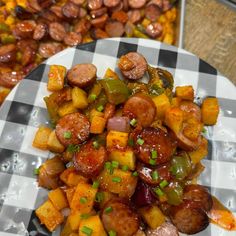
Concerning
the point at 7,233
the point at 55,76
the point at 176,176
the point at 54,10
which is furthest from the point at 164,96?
the point at 54,10

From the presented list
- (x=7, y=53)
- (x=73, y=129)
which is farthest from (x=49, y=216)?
(x=7, y=53)

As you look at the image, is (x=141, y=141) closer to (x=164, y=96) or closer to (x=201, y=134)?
(x=164, y=96)

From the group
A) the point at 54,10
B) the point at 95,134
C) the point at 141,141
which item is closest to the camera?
the point at 141,141

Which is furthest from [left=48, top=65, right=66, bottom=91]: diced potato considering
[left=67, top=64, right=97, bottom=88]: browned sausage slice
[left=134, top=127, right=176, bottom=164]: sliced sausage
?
[left=134, top=127, right=176, bottom=164]: sliced sausage

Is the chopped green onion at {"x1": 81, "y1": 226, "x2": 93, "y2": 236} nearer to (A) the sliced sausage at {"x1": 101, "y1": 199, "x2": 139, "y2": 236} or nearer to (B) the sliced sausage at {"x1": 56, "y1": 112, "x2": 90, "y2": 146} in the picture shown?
(A) the sliced sausage at {"x1": 101, "y1": 199, "x2": 139, "y2": 236}

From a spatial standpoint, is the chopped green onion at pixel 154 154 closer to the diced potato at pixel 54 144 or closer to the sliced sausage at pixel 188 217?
the sliced sausage at pixel 188 217

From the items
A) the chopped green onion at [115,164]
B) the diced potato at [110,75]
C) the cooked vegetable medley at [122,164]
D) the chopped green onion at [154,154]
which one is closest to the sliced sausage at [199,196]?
the cooked vegetable medley at [122,164]
